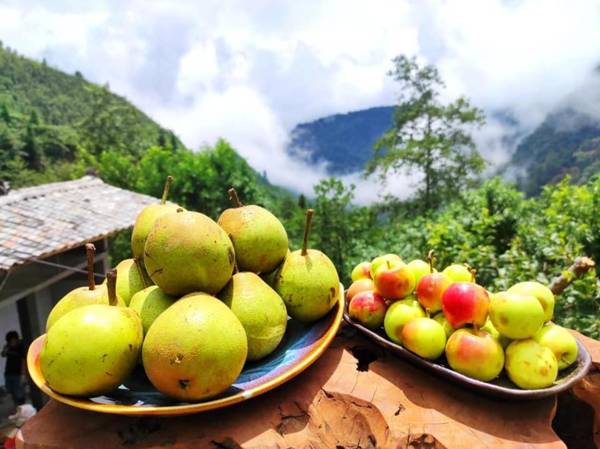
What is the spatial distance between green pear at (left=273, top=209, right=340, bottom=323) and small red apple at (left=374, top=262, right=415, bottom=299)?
21 cm

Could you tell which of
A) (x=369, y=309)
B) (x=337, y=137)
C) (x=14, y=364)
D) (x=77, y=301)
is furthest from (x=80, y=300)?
(x=337, y=137)

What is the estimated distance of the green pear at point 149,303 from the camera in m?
1.63

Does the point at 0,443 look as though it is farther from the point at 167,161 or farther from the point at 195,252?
the point at 167,161

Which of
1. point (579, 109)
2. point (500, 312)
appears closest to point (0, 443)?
point (500, 312)

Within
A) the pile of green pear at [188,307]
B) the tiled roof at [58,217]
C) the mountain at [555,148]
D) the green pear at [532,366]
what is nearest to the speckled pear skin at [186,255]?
the pile of green pear at [188,307]

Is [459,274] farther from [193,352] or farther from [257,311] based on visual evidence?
[193,352]

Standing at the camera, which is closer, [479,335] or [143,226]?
[479,335]

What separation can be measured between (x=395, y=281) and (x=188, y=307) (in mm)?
922

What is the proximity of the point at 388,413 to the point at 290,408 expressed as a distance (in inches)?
13.8

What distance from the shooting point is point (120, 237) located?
14344 millimetres

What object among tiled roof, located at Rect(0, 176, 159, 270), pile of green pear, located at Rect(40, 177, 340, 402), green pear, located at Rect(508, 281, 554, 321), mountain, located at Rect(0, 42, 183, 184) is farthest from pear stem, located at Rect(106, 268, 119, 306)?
mountain, located at Rect(0, 42, 183, 184)

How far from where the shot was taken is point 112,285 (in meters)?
1.58

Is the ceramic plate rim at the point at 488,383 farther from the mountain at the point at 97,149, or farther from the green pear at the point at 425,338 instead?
the mountain at the point at 97,149

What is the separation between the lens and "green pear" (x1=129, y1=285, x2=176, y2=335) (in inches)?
64.1
